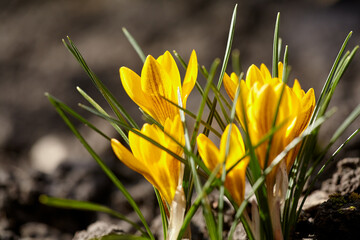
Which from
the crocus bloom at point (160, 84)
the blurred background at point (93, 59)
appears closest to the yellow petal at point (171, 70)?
the crocus bloom at point (160, 84)

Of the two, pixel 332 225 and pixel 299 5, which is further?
pixel 299 5

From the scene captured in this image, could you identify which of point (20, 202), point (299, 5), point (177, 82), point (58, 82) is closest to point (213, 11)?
point (299, 5)

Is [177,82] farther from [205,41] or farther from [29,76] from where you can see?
[29,76]

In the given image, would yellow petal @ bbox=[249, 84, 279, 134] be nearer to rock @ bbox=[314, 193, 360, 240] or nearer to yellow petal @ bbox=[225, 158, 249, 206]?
yellow petal @ bbox=[225, 158, 249, 206]

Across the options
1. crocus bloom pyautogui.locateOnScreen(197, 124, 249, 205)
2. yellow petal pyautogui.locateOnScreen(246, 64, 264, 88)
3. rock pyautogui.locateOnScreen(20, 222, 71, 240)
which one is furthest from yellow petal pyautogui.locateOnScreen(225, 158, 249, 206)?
rock pyautogui.locateOnScreen(20, 222, 71, 240)

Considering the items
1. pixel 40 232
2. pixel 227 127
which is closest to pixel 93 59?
pixel 40 232

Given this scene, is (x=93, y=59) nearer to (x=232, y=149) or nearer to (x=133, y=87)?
(x=133, y=87)

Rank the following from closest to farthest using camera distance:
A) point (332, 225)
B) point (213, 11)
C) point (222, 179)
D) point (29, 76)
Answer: point (222, 179) → point (332, 225) → point (213, 11) → point (29, 76)
